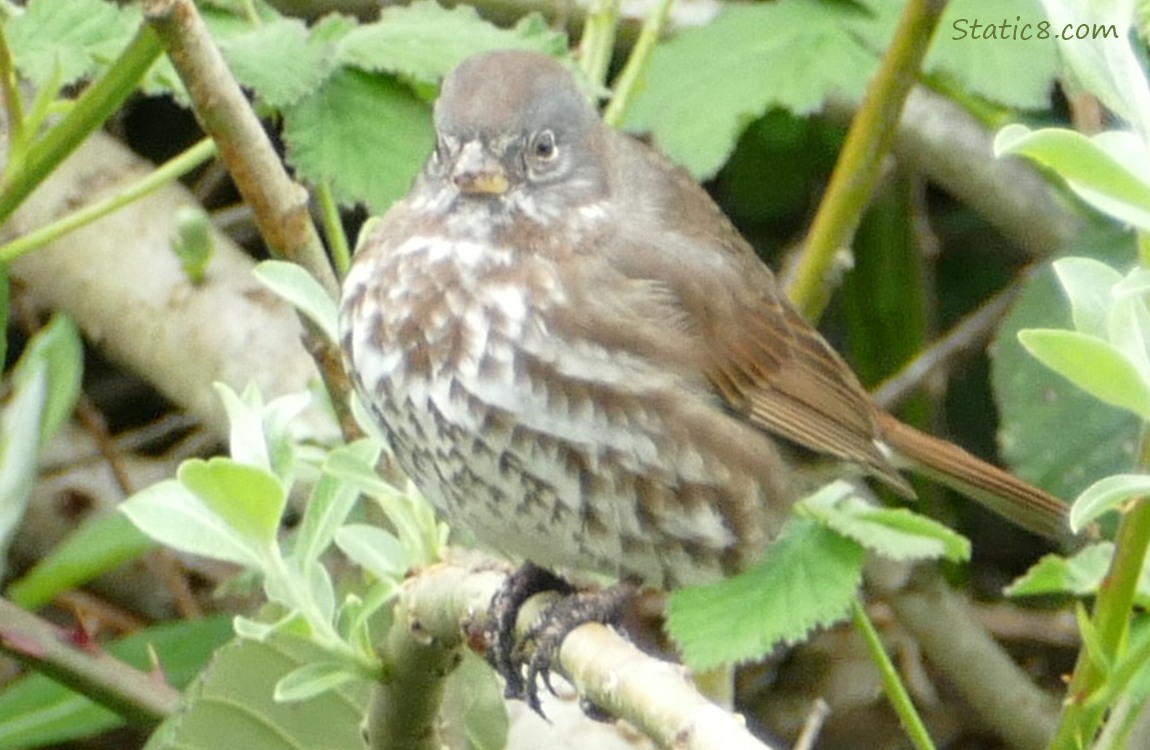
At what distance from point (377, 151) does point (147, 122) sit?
1.38m

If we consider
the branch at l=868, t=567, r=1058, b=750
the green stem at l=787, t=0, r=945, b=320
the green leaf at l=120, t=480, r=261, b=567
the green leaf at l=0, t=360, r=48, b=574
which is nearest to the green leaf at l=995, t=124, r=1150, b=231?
the green leaf at l=120, t=480, r=261, b=567

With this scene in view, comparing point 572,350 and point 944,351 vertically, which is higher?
point 572,350

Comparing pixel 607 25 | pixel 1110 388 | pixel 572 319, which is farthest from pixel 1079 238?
pixel 1110 388

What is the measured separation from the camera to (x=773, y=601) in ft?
6.40

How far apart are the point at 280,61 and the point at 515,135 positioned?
0.88 feet

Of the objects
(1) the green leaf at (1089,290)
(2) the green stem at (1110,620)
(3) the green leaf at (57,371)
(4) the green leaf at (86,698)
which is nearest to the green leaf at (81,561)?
(4) the green leaf at (86,698)

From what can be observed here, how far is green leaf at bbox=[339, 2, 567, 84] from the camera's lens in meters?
2.12

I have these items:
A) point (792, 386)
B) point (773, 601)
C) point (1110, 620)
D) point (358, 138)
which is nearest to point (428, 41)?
point (358, 138)

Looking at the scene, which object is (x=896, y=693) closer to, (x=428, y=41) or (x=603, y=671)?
(x=603, y=671)

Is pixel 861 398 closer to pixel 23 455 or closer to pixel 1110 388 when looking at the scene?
pixel 23 455

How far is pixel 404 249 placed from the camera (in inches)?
84.7

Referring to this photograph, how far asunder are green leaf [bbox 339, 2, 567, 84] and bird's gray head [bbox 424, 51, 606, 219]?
42 millimetres

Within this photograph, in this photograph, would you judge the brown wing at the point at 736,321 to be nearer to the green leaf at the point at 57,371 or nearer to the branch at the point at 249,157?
the branch at the point at 249,157

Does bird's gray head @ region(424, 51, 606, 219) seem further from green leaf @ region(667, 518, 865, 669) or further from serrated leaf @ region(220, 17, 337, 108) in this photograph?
green leaf @ region(667, 518, 865, 669)
